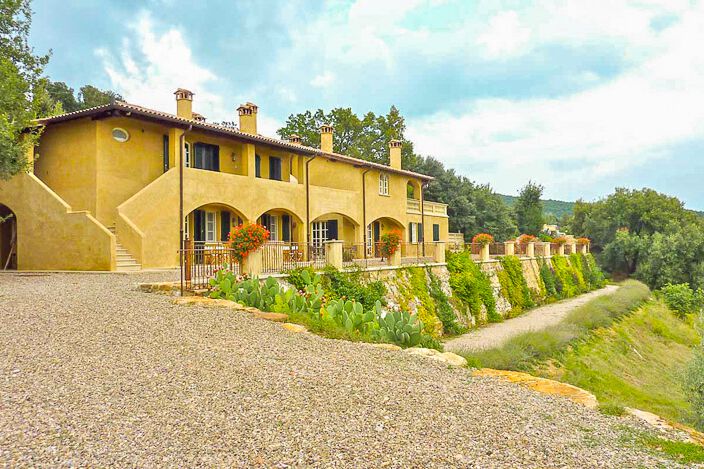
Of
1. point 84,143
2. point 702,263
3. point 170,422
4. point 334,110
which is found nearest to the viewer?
point 170,422

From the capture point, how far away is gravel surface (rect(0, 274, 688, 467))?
12.0 ft

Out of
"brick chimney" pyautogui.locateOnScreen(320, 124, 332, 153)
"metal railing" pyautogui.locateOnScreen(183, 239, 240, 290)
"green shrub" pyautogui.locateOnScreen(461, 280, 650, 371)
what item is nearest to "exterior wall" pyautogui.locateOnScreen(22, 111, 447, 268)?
"metal railing" pyautogui.locateOnScreen(183, 239, 240, 290)

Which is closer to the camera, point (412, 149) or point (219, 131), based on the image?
point (219, 131)

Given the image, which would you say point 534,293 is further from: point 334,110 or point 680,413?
point 334,110

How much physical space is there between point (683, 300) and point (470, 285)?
71.3 ft

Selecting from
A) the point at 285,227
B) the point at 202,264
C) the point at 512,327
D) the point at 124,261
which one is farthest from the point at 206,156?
the point at 512,327

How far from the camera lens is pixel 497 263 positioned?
2398 centimetres

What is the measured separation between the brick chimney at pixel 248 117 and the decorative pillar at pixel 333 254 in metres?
11.1

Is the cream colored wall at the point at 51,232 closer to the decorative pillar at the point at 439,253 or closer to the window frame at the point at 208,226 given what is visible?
the window frame at the point at 208,226

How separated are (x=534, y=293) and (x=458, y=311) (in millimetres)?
9171

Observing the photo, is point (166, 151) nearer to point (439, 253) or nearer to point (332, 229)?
point (332, 229)

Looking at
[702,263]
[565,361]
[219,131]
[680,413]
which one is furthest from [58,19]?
[702,263]

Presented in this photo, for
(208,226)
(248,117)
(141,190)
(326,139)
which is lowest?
(208,226)

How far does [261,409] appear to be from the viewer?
14.6 ft
